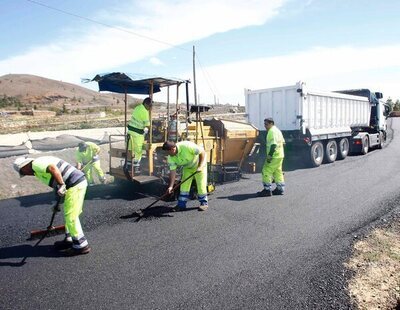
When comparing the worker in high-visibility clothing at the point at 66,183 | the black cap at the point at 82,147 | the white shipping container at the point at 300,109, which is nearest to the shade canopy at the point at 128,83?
the black cap at the point at 82,147

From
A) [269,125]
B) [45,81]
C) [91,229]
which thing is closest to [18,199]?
[91,229]

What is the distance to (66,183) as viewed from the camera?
443 cm

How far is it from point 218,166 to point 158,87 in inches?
96.0

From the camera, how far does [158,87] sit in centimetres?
821

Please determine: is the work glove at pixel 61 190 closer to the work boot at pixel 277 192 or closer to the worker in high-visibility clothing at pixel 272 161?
the worker in high-visibility clothing at pixel 272 161

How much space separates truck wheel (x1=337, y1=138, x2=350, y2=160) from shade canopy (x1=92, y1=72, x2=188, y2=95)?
7.56 meters

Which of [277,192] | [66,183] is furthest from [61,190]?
[277,192]

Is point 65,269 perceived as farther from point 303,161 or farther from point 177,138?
point 303,161

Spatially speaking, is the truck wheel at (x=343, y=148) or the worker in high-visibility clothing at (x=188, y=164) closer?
the worker in high-visibility clothing at (x=188, y=164)

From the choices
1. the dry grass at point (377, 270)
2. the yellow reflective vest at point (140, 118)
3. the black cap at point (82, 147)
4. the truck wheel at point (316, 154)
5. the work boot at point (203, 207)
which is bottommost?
the dry grass at point (377, 270)

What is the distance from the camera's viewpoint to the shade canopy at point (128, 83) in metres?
7.10

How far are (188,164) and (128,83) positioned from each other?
2.65 meters

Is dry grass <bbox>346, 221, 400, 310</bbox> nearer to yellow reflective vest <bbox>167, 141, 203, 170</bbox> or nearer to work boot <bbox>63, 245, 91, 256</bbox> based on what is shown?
yellow reflective vest <bbox>167, 141, 203, 170</bbox>

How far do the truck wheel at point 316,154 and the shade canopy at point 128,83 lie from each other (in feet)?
18.1
